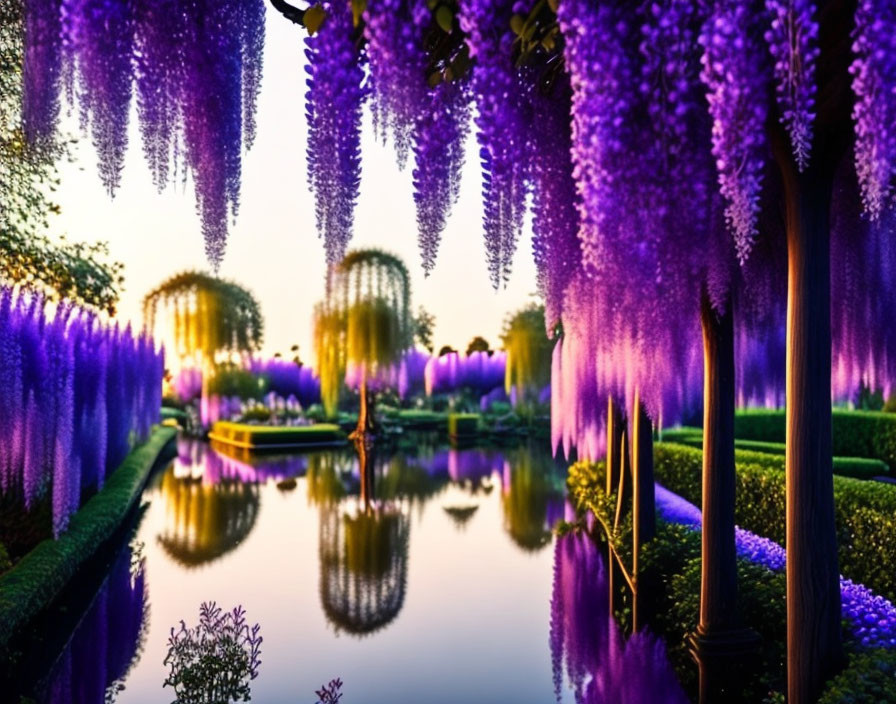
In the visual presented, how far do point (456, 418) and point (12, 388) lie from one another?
28384 millimetres

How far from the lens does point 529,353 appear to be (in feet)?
97.5

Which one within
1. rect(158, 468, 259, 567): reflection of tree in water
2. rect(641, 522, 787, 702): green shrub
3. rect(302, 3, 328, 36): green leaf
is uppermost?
rect(302, 3, 328, 36): green leaf

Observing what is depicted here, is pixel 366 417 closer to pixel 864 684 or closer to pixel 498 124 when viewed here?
pixel 864 684

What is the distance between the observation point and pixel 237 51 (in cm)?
382

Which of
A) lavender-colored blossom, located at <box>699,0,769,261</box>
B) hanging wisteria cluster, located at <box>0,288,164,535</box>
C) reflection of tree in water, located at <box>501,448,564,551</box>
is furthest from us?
reflection of tree in water, located at <box>501,448,564,551</box>

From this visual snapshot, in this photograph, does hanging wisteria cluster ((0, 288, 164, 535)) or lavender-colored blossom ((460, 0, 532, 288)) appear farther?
hanging wisteria cluster ((0, 288, 164, 535))

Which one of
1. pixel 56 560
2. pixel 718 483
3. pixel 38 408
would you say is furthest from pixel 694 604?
pixel 38 408

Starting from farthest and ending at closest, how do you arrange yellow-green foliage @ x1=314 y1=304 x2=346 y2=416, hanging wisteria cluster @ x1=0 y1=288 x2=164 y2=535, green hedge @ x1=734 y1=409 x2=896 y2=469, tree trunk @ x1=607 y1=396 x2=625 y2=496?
yellow-green foliage @ x1=314 y1=304 x2=346 y2=416
green hedge @ x1=734 y1=409 x2=896 y2=469
tree trunk @ x1=607 y1=396 x2=625 y2=496
hanging wisteria cluster @ x1=0 y1=288 x2=164 y2=535

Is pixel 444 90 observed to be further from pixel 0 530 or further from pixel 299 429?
pixel 299 429

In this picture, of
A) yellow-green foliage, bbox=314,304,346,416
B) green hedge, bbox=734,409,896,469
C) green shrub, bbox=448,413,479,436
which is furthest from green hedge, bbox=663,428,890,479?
green shrub, bbox=448,413,479,436

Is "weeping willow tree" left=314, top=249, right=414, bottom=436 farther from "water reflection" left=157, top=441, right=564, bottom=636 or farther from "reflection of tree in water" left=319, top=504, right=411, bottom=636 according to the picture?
"reflection of tree in water" left=319, top=504, right=411, bottom=636

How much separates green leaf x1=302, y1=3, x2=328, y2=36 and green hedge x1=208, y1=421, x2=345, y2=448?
27483 millimetres

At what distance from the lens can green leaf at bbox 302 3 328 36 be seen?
3246 mm

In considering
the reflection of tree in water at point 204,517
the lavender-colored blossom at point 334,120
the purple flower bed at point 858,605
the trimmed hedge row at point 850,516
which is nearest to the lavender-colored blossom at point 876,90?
the lavender-colored blossom at point 334,120
